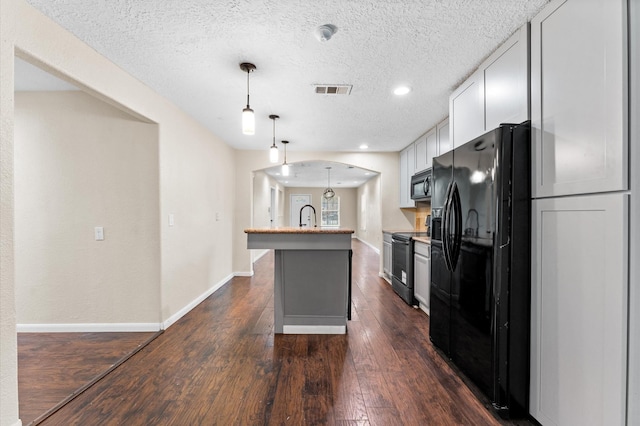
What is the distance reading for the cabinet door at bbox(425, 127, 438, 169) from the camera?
381cm

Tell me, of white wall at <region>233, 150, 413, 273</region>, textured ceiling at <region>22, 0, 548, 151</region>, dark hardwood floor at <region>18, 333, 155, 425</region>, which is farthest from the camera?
white wall at <region>233, 150, 413, 273</region>

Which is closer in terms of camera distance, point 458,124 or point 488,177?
point 488,177

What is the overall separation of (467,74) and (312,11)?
151 cm

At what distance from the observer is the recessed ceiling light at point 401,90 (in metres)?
2.73

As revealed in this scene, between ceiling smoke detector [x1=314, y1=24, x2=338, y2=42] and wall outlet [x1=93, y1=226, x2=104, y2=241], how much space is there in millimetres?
2784

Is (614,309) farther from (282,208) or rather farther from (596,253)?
(282,208)

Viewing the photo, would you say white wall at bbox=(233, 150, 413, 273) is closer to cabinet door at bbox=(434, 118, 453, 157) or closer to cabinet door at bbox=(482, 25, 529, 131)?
cabinet door at bbox=(434, 118, 453, 157)

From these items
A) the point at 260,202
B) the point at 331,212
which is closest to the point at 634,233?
the point at 260,202

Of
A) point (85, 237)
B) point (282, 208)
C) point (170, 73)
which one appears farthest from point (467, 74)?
point (282, 208)

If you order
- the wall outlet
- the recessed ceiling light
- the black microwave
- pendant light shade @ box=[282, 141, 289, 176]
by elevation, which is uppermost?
the recessed ceiling light

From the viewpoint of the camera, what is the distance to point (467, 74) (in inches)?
96.0

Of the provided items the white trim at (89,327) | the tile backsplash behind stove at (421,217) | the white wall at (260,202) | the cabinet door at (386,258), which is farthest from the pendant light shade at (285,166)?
the white trim at (89,327)

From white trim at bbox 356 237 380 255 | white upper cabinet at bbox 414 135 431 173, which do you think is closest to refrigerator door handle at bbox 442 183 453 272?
white upper cabinet at bbox 414 135 431 173

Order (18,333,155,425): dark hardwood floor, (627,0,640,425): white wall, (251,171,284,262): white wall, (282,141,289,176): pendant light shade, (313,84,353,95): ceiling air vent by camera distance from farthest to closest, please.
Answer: (251,171,284,262): white wall → (282,141,289,176): pendant light shade → (313,84,353,95): ceiling air vent → (18,333,155,425): dark hardwood floor → (627,0,640,425): white wall
